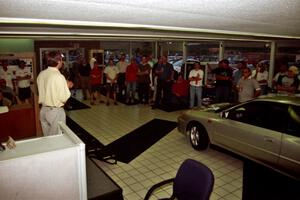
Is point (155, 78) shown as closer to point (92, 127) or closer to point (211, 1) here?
point (92, 127)

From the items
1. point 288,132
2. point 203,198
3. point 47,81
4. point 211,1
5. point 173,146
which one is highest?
point 211,1

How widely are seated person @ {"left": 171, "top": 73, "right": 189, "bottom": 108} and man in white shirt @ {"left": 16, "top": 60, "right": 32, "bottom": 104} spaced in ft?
15.8

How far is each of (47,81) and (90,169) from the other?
1.50 metres

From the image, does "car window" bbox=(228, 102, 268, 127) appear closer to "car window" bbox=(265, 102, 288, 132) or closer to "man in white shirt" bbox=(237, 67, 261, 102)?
"car window" bbox=(265, 102, 288, 132)

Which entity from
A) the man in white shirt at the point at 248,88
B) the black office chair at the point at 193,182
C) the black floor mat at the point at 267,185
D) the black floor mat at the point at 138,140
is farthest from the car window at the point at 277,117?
the black floor mat at the point at 138,140

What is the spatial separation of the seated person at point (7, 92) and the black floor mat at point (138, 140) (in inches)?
99.0

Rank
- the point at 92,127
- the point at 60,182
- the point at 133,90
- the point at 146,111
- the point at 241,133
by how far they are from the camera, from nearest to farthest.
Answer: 1. the point at 60,182
2. the point at 241,133
3. the point at 92,127
4. the point at 146,111
5. the point at 133,90

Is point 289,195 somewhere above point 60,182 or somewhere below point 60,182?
below

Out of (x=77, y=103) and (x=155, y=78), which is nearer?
(x=155, y=78)

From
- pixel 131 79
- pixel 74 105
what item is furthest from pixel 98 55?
pixel 131 79

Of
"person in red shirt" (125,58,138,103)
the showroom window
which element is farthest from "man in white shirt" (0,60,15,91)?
the showroom window

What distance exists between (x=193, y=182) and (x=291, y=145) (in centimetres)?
199

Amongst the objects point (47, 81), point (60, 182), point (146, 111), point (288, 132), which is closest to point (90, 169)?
point (47, 81)

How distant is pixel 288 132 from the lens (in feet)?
12.5
